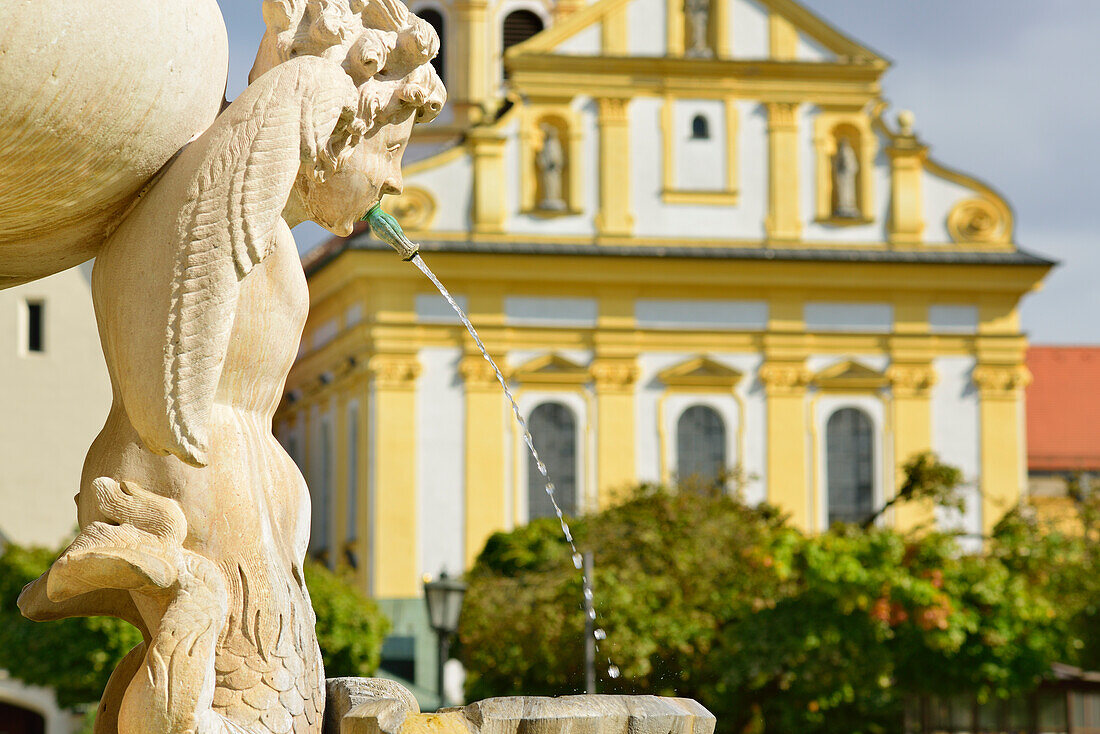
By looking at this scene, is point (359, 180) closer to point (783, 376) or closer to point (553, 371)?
point (553, 371)

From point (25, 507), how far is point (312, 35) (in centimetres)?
3487

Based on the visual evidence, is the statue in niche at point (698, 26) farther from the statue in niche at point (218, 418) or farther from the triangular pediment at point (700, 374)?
the statue in niche at point (218, 418)

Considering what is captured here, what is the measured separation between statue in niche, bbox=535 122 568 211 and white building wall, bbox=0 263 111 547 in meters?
8.86

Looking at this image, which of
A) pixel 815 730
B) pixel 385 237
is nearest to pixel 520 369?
pixel 815 730

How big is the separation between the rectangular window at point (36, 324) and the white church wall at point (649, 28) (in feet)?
41.0

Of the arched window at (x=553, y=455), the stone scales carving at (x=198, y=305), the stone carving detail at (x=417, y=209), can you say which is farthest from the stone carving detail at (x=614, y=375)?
the stone scales carving at (x=198, y=305)

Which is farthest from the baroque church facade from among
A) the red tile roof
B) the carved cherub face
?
the carved cherub face

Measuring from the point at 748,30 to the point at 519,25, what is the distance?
979cm

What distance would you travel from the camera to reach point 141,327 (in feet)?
11.0

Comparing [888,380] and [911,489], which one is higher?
[888,380]

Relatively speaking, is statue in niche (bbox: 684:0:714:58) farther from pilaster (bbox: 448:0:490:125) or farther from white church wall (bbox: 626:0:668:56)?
pilaster (bbox: 448:0:490:125)

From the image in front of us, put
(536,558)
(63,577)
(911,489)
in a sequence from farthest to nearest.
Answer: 1. (536,558)
2. (911,489)
3. (63,577)

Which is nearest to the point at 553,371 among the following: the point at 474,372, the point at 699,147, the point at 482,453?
the point at 474,372

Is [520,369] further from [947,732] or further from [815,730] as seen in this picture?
[815,730]
